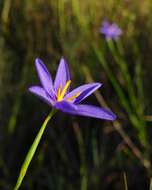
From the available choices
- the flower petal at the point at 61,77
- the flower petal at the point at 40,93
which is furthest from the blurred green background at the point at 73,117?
the flower petal at the point at 40,93

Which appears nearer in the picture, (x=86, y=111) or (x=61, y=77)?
(x=86, y=111)

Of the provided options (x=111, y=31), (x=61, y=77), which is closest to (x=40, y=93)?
(x=61, y=77)

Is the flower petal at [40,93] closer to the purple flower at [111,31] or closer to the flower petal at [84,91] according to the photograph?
the flower petal at [84,91]

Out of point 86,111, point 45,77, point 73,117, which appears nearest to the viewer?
point 86,111

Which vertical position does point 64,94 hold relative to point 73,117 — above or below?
above

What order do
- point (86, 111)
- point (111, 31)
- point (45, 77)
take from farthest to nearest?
point (111, 31)
point (45, 77)
point (86, 111)

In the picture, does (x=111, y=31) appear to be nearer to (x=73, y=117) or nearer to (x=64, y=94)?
(x=73, y=117)

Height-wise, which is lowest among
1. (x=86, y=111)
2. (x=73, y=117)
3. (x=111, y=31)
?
(x=73, y=117)

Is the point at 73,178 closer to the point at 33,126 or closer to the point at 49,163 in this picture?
the point at 49,163
